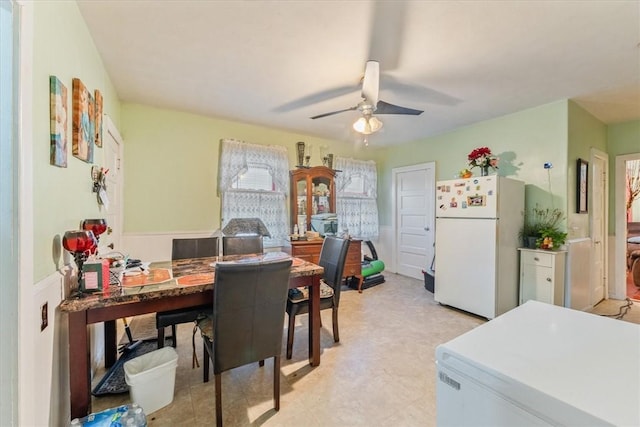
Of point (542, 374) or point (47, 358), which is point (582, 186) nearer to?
point (542, 374)

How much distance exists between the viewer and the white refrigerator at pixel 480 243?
2982 millimetres

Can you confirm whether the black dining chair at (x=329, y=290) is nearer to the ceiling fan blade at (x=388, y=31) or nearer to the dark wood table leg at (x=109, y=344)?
the dark wood table leg at (x=109, y=344)

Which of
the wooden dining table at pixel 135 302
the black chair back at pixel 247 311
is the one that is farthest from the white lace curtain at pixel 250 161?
the black chair back at pixel 247 311

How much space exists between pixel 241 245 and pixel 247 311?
1.48 m

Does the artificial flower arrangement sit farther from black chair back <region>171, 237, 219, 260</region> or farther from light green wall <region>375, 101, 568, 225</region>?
black chair back <region>171, 237, 219, 260</region>

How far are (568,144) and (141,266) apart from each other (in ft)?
14.6

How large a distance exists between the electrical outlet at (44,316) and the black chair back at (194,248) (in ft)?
4.82

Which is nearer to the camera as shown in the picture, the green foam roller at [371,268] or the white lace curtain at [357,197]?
the green foam roller at [371,268]

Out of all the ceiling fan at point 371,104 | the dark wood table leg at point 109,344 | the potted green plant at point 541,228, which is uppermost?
the ceiling fan at point 371,104

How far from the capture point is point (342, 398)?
1.81 metres

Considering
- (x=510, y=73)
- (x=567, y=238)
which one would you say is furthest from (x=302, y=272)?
(x=567, y=238)

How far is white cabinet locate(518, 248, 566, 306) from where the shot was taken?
2.94m

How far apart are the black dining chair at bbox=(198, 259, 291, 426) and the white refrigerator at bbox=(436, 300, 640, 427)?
1.01 m

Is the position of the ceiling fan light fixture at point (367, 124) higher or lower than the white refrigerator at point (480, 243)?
higher
